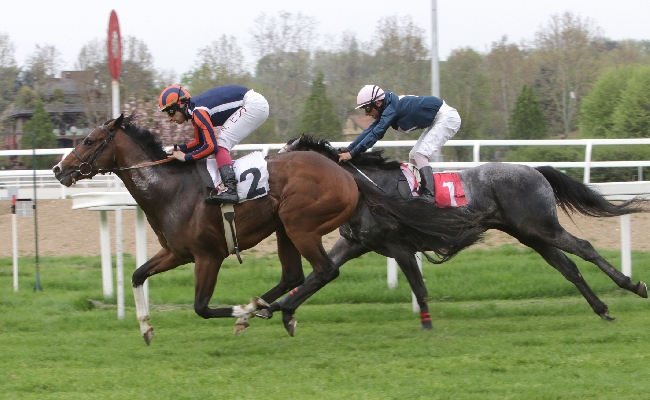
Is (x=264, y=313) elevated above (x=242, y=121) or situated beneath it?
situated beneath

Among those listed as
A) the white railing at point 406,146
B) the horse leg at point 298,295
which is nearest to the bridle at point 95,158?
the horse leg at point 298,295

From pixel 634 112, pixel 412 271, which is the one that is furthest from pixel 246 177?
pixel 634 112

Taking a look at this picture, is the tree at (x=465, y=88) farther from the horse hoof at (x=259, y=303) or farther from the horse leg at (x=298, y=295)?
the horse hoof at (x=259, y=303)

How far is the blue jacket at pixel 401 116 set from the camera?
22.1 ft

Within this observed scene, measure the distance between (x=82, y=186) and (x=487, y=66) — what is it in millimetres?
25475

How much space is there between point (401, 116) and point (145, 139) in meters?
2.10

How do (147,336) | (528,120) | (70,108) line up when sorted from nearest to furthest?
(147,336) → (528,120) → (70,108)

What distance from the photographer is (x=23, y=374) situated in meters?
5.07

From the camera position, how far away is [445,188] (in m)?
6.88

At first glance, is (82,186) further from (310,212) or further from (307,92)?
(307,92)

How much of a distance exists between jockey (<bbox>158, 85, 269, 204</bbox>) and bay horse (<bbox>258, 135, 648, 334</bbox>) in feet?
1.99

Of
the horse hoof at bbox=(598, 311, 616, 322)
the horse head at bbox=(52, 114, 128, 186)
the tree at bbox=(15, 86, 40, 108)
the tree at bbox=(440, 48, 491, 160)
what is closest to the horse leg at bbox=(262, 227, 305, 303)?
the horse head at bbox=(52, 114, 128, 186)

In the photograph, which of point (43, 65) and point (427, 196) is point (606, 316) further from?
point (43, 65)

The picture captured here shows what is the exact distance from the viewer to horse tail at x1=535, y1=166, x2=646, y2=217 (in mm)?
7199
